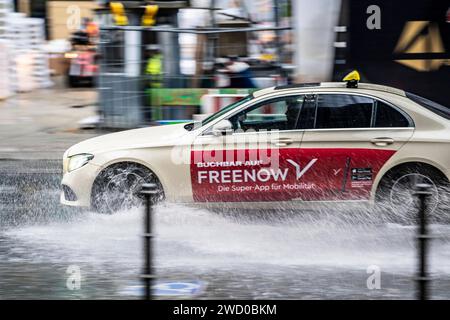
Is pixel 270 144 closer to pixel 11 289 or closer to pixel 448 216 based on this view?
pixel 448 216

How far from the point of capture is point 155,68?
46.7 ft

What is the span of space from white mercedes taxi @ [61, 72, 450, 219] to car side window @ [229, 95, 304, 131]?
10 mm

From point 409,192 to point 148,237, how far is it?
4.10 meters

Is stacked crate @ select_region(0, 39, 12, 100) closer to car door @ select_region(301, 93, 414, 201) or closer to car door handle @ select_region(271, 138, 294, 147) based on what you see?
car door handle @ select_region(271, 138, 294, 147)

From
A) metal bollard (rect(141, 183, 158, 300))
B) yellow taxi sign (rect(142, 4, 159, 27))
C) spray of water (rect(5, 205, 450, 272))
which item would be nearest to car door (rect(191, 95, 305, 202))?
spray of water (rect(5, 205, 450, 272))

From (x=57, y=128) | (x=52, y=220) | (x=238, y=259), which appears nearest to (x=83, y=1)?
(x=57, y=128)

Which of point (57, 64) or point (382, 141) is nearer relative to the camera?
point (382, 141)

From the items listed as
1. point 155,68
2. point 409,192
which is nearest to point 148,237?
point 409,192

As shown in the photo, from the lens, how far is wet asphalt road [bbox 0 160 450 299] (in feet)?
20.9

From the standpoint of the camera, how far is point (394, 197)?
848cm

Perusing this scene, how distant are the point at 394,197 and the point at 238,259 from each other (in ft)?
6.96

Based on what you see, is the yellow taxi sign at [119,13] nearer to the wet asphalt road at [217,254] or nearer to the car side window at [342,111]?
the wet asphalt road at [217,254]

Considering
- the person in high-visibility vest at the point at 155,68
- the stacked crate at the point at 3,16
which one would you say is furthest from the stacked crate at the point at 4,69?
the person in high-visibility vest at the point at 155,68

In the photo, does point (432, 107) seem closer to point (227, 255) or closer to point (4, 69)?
point (227, 255)
